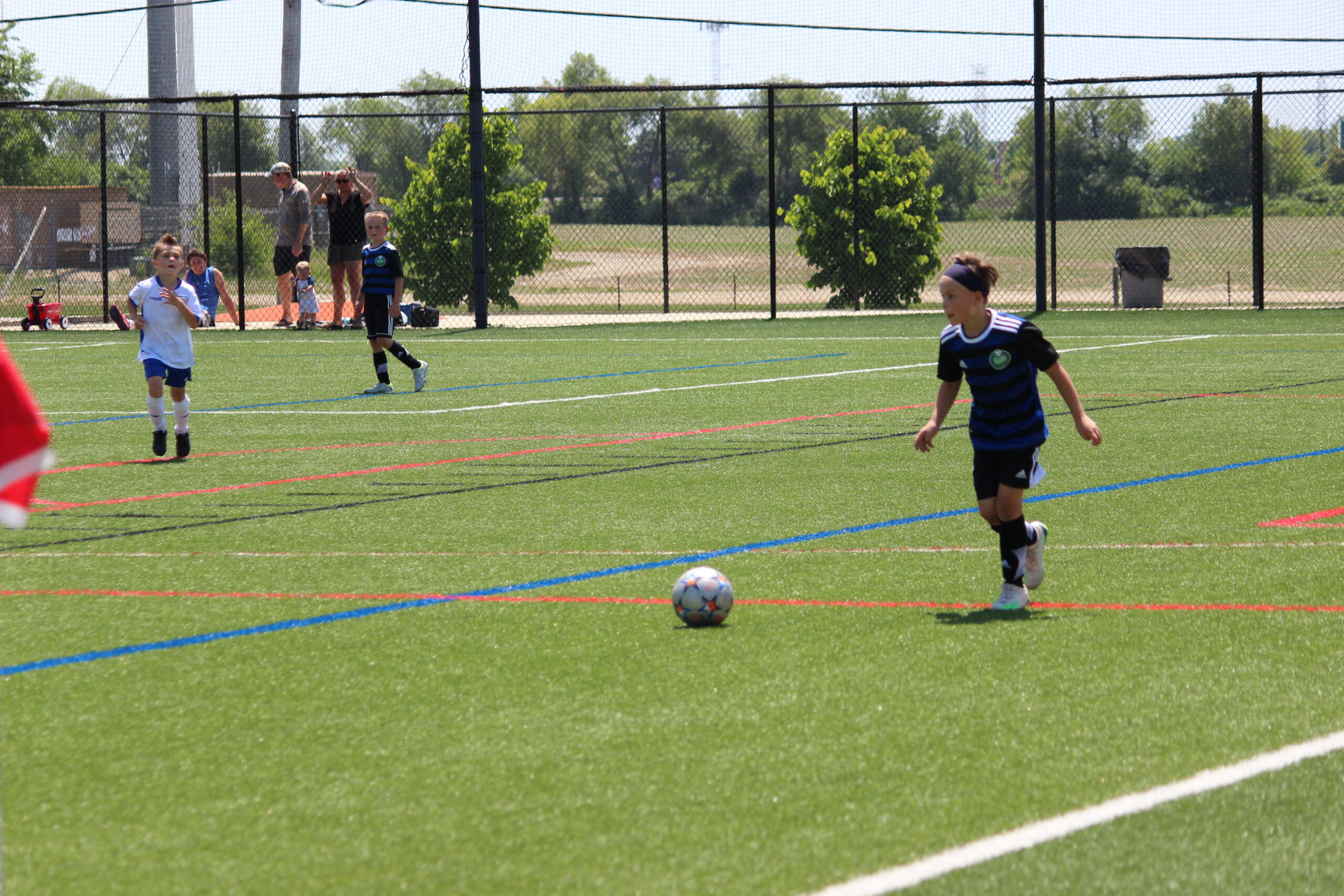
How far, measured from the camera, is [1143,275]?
90.2 feet

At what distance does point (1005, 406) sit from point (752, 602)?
123cm

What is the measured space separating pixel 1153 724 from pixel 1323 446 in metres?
→ 6.47

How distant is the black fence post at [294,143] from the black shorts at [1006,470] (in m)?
22.1

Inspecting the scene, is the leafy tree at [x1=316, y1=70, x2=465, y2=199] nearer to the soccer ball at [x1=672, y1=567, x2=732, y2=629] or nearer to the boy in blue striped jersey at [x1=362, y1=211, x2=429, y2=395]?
the boy in blue striped jersey at [x1=362, y1=211, x2=429, y2=395]

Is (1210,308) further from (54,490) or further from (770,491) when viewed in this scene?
(54,490)

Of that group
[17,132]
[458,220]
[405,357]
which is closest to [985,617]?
[405,357]

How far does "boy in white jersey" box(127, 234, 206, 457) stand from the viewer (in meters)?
10.8

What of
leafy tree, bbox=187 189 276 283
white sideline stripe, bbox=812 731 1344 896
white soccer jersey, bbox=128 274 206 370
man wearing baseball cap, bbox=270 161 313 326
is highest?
leafy tree, bbox=187 189 276 283

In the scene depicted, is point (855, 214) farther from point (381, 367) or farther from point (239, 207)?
point (381, 367)

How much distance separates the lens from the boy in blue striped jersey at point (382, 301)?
15.3 metres

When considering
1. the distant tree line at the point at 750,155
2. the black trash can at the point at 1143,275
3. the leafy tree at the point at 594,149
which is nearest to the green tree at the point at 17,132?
the distant tree line at the point at 750,155

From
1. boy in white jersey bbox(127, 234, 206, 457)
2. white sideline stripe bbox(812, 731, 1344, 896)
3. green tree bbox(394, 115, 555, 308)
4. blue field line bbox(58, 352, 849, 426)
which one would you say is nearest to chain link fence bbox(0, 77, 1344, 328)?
green tree bbox(394, 115, 555, 308)

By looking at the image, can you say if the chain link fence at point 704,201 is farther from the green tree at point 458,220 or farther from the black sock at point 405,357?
the black sock at point 405,357

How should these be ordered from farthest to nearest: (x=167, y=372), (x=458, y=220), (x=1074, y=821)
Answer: (x=458, y=220) < (x=167, y=372) < (x=1074, y=821)
